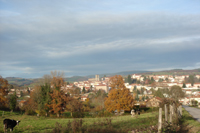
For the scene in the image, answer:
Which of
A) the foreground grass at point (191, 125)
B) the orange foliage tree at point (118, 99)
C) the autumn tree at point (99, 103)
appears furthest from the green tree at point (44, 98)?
the foreground grass at point (191, 125)

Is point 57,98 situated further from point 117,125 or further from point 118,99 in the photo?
point 117,125

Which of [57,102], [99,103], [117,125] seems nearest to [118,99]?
[57,102]

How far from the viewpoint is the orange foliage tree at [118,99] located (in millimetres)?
36594

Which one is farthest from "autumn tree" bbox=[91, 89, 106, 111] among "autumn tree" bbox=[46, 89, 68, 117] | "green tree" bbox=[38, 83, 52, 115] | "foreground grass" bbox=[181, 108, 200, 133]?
"foreground grass" bbox=[181, 108, 200, 133]

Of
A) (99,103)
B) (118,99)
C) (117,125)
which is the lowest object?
(99,103)

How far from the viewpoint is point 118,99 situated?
122 ft

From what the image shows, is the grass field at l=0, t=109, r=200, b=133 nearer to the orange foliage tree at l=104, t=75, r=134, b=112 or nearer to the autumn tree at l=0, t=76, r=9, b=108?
the orange foliage tree at l=104, t=75, r=134, b=112

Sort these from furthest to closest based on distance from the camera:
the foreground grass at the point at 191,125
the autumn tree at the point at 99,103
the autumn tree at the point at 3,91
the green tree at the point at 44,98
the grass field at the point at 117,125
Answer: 1. the autumn tree at the point at 99,103
2. the autumn tree at the point at 3,91
3. the green tree at the point at 44,98
4. the grass field at the point at 117,125
5. the foreground grass at the point at 191,125

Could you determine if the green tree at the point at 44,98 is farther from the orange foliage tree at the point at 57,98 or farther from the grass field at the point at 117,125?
the grass field at the point at 117,125

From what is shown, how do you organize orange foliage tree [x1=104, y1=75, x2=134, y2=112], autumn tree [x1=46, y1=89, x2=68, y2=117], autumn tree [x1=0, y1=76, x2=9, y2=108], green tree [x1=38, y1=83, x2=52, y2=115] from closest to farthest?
autumn tree [x1=46, y1=89, x2=68, y2=117], green tree [x1=38, y1=83, x2=52, y2=115], autumn tree [x1=0, y1=76, x2=9, y2=108], orange foliage tree [x1=104, y1=75, x2=134, y2=112]

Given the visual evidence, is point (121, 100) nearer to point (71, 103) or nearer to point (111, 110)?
point (111, 110)

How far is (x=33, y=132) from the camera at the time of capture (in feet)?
41.7

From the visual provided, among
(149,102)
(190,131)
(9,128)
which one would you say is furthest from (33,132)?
(149,102)

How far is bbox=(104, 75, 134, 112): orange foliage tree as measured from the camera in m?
36.6
